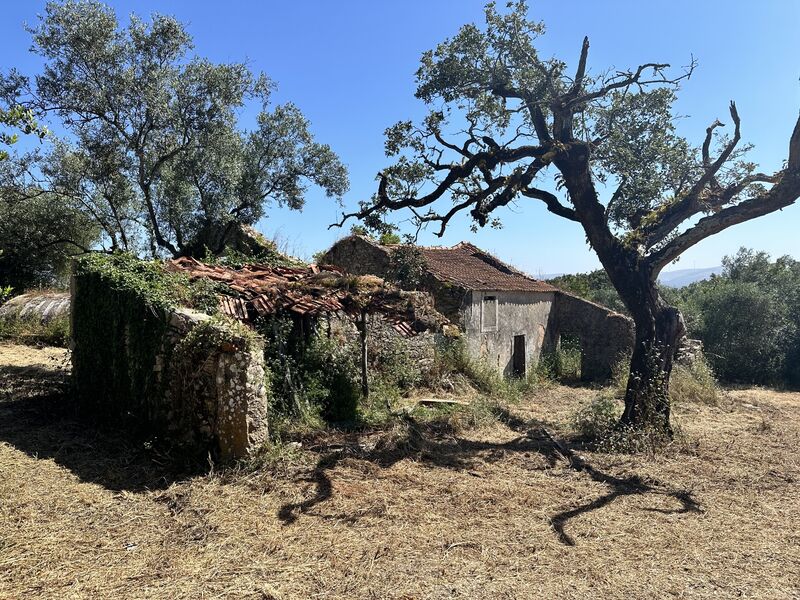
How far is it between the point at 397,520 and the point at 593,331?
52.6ft

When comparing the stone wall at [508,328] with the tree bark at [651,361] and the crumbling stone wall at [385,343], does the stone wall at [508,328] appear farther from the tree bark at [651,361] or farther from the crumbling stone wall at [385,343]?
the tree bark at [651,361]

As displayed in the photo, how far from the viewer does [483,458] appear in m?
8.66

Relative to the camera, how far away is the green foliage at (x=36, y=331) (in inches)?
662

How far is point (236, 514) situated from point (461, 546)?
8.10 ft

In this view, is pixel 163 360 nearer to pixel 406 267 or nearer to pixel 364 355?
pixel 364 355

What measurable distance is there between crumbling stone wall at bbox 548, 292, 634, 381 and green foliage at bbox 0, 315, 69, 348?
54.5 feet

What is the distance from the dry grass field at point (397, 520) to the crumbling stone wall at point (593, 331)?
989 cm

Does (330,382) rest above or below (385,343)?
below

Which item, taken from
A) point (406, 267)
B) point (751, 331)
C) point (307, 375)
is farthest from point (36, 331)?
point (751, 331)

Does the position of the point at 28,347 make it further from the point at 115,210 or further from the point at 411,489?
the point at 411,489

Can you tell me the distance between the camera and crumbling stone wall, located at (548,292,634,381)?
1939cm

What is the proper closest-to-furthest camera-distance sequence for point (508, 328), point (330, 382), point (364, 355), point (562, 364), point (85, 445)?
point (85, 445)
point (330, 382)
point (364, 355)
point (508, 328)
point (562, 364)

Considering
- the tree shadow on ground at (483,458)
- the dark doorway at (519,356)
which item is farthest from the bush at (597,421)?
the dark doorway at (519,356)

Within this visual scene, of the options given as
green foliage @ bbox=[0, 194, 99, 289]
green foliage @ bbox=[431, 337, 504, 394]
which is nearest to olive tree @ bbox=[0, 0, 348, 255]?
green foliage @ bbox=[0, 194, 99, 289]
